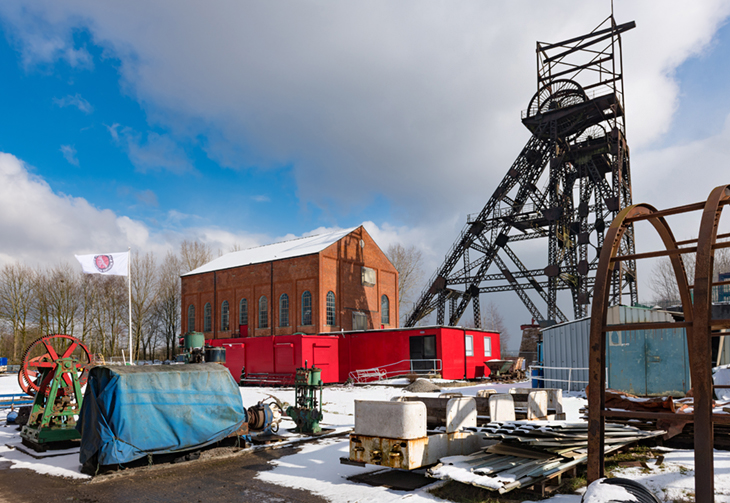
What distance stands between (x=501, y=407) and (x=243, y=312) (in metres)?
38.0

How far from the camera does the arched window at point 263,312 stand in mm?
43281

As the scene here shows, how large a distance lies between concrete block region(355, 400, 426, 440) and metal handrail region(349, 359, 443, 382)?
20585 mm

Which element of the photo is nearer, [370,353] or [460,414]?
[460,414]

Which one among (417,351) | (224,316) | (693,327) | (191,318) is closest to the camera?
(693,327)

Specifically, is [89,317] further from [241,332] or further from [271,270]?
[271,270]

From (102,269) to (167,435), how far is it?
47.0ft

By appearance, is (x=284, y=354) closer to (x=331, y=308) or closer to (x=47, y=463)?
(x=331, y=308)

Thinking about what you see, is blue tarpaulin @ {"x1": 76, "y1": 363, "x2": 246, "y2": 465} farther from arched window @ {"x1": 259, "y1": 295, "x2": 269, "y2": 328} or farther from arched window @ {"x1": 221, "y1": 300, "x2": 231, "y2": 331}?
arched window @ {"x1": 221, "y1": 300, "x2": 231, "y2": 331}

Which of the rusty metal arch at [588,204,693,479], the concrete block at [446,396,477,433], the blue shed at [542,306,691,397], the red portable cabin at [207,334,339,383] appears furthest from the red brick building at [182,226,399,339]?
the rusty metal arch at [588,204,693,479]

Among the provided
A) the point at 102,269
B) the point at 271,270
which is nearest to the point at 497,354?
the point at 271,270

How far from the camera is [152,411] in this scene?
29.2ft

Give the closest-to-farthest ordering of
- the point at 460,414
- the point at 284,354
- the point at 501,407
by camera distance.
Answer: the point at 460,414 → the point at 501,407 → the point at 284,354

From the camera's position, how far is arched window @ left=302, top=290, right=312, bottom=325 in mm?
39875

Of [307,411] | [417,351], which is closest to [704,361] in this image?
[307,411]
